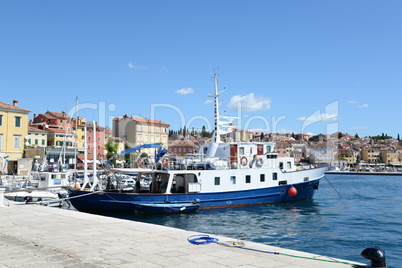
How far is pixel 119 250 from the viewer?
312 inches

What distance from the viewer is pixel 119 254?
7.56 metres

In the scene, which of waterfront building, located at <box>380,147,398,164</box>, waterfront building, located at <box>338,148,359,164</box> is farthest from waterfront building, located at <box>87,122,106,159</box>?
waterfront building, located at <box>380,147,398,164</box>

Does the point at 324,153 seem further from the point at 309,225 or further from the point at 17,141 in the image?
the point at 309,225

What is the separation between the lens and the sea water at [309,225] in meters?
14.1

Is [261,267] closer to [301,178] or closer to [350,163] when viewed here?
[301,178]

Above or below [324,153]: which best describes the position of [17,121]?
above

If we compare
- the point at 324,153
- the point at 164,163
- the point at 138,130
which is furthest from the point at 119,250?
the point at 324,153

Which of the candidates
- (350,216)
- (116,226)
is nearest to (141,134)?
(350,216)

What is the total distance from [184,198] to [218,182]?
102 inches

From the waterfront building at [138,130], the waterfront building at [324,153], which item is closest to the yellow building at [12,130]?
the waterfront building at [138,130]

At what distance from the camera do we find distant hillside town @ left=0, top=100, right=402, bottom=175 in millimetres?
45656

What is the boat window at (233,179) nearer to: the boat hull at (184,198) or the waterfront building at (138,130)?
the boat hull at (184,198)

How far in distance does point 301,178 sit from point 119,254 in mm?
21939

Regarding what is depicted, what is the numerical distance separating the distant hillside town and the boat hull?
7.86 ft
